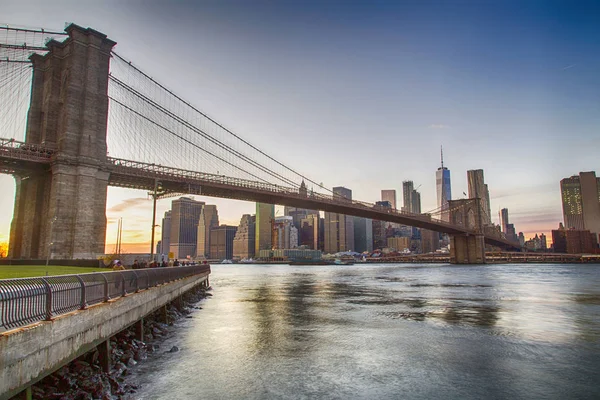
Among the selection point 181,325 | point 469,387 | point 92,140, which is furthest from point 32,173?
point 469,387

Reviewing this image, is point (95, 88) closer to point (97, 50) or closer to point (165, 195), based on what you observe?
point (97, 50)

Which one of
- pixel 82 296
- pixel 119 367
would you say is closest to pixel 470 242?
pixel 119 367

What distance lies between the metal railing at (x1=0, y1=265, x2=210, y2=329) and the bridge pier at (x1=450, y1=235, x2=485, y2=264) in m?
123

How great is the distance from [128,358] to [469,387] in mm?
9687

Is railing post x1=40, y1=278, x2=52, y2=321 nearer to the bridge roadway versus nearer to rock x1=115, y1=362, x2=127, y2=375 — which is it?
rock x1=115, y1=362, x2=127, y2=375

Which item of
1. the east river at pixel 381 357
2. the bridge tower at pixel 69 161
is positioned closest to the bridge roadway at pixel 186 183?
the bridge tower at pixel 69 161

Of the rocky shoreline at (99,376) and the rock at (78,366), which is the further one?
the rock at (78,366)

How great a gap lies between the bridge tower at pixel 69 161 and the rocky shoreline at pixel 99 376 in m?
25.5

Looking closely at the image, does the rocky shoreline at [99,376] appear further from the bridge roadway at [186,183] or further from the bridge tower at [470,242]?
the bridge tower at [470,242]

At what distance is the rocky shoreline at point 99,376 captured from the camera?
A: 8.23 m

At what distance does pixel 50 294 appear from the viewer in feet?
25.3

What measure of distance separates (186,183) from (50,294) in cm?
4652

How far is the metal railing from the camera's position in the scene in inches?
271

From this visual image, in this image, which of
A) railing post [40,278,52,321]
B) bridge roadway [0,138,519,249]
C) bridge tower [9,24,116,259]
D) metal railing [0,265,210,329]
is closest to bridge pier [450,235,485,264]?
bridge roadway [0,138,519,249]
